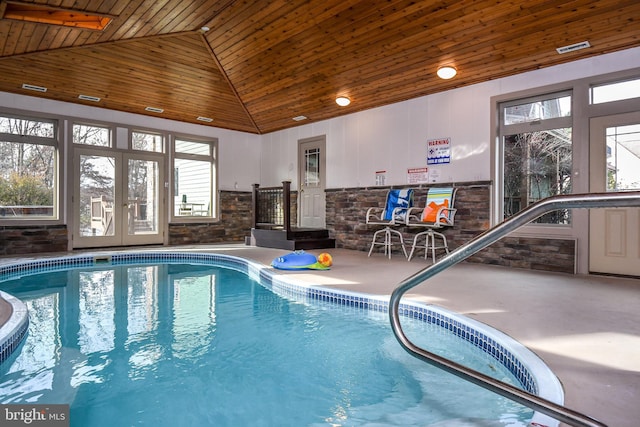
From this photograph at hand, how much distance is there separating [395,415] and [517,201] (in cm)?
449

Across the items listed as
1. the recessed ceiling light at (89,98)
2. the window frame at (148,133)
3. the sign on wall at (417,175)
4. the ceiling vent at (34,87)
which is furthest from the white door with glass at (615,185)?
the ceiling vent at (34,87)

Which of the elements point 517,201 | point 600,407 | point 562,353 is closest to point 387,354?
point 562,353

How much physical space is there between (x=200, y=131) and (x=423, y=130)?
16.4 feet

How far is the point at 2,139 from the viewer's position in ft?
21.1

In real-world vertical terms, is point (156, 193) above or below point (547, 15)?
below

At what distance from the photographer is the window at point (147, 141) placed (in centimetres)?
792

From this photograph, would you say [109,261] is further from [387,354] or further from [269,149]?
[387,354]

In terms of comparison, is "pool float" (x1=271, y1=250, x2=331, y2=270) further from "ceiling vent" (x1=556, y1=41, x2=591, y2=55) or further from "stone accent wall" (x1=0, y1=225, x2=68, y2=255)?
"stone accent wall" (x1=0, y1=225, x2=68, y2=255)

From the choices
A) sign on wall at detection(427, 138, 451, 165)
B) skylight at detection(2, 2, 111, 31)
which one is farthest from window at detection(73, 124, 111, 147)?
sign on wall at detection(427, 138, 451, 165)

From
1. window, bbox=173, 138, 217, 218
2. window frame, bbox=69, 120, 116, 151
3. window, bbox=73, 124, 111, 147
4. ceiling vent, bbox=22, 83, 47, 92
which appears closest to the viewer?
ceiling vent, bbox=22, 83, 47, 92

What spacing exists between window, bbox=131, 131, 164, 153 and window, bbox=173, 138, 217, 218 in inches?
13.2

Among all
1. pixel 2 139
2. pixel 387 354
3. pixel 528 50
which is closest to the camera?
pixel 387 354

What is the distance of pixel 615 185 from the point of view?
4602 millimetres

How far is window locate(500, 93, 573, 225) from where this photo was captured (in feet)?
16.4
